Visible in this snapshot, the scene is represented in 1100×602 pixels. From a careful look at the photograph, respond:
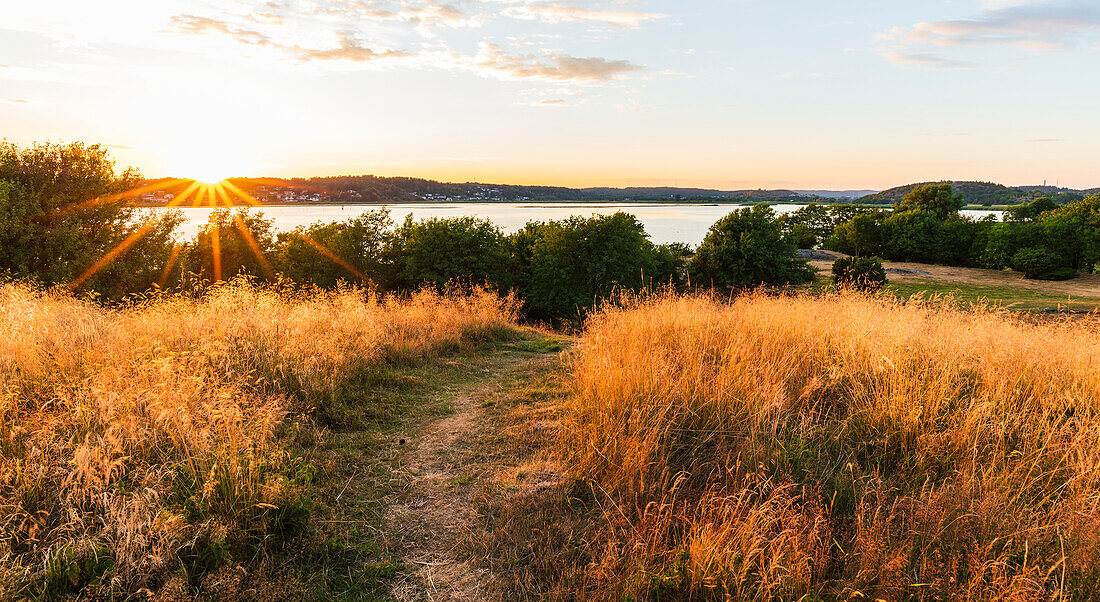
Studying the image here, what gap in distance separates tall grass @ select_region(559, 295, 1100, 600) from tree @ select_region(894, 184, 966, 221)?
3324 inches

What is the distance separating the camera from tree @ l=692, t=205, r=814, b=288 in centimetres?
3497

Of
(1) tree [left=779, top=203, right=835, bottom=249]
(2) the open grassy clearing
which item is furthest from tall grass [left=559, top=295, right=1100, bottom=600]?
(1) tree [left=779, top=203, right=835, bottom=249]

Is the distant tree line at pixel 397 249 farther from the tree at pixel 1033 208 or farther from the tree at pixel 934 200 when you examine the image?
the tree at pixel 1033 208

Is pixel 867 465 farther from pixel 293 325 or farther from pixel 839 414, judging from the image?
pixel 293 325

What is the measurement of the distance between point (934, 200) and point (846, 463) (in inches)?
3660

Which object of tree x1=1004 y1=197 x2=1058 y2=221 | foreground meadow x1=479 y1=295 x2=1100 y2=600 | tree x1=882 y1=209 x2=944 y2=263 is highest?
tree x1=1004 y1=197 x2=1058 y2=221

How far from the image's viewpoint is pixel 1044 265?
38906 mm

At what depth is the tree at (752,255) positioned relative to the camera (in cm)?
3497

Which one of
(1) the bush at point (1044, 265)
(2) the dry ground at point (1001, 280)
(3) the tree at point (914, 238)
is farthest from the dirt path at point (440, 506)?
(3) the tree at point (914, 238)

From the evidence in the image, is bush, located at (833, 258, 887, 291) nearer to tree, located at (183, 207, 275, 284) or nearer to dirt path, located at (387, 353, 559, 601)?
dirt path, located at (387, 353, 559, 601)

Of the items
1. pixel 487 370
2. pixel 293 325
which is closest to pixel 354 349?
pixel 293 325

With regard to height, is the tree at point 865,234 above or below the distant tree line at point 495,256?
above

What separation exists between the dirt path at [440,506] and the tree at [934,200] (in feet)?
Answer: 286

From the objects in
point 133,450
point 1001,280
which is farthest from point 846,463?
point 1001,280
